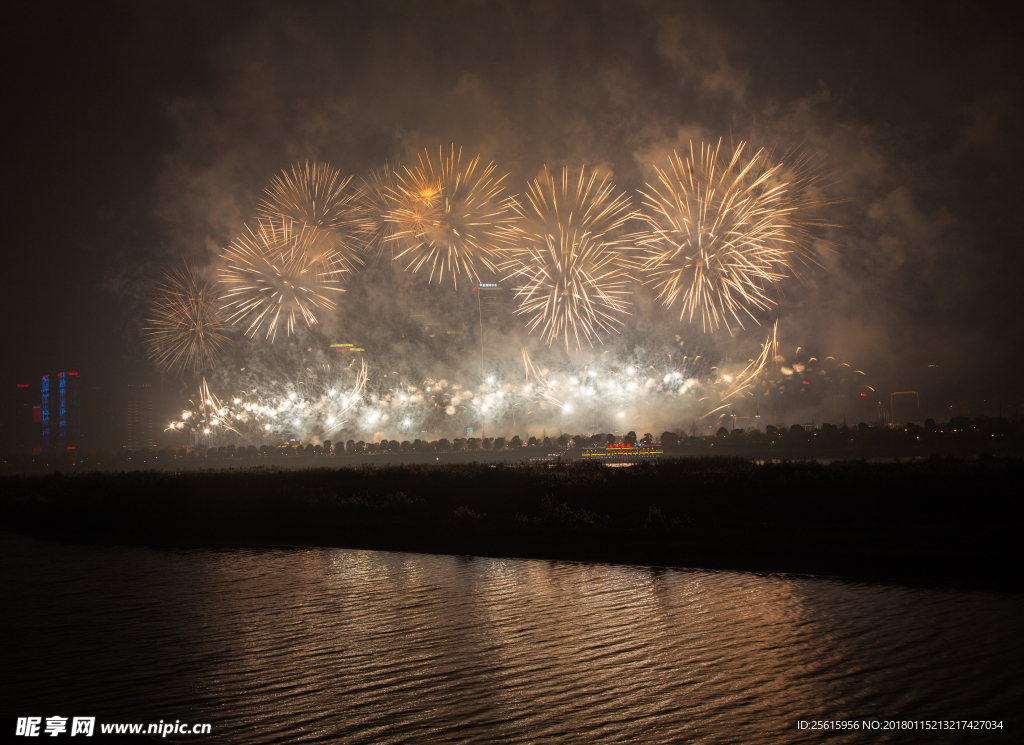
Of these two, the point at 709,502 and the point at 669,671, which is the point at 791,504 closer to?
the point at 709,502

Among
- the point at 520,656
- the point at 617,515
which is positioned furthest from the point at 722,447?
the point at 520,656

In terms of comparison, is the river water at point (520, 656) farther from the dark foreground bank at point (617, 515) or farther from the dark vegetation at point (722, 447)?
the dark vegetation at point (722, 447)

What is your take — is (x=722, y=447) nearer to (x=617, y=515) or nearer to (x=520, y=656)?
(x=617, y=515)

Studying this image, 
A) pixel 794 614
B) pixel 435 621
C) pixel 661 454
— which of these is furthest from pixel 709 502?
pixel 661 454

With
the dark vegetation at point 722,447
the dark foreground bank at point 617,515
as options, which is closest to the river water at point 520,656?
the dark foreground bank at point 617,515

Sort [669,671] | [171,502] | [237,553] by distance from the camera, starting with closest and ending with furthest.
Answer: [669,671] → [237,553] → [171,502]

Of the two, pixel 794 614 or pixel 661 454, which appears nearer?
pixel 794 614
